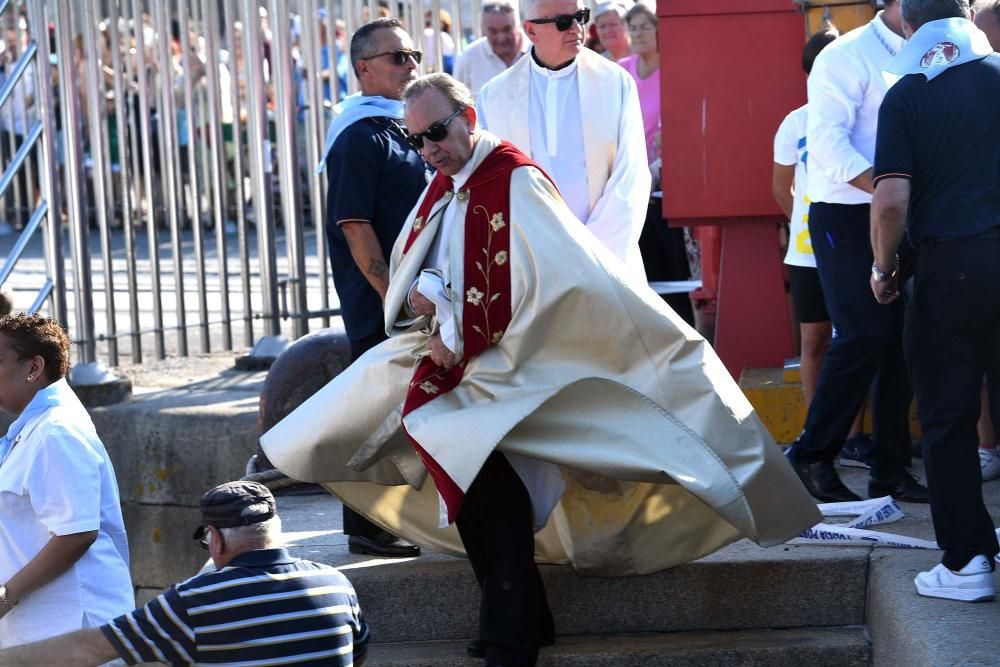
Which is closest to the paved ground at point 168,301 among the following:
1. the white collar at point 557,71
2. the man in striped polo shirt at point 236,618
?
the white collar at point 557,71

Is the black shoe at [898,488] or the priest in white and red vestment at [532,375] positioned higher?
the priest in white and red vestment at [532,375]

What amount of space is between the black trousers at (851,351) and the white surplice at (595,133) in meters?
0.60

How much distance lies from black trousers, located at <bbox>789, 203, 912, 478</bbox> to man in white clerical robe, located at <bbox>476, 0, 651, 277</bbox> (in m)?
0.60

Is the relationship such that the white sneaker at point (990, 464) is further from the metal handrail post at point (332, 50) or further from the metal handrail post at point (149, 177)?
the metal handrail post at point (149, 177)

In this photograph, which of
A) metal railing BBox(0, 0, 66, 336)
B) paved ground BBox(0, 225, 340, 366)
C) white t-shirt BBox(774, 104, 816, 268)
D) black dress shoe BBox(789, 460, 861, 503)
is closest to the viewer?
→ black dress shoe BBox(789, 460, 861, 503)

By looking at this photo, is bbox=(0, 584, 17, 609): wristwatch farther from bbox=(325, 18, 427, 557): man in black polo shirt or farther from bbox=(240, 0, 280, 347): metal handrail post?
bbox=(240, 0, 280, 347): metal handrail post

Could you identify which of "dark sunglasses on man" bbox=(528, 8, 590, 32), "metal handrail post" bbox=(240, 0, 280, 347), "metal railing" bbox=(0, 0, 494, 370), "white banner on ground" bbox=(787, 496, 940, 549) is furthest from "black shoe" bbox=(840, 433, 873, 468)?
"metal handrail post" bbox=(240, 0, 280, 347)


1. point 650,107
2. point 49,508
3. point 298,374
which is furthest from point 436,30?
point 49,508

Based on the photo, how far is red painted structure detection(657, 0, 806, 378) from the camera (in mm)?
6742

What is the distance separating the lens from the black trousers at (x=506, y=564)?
14.6 ft

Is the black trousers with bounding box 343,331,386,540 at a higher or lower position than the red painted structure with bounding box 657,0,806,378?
lower

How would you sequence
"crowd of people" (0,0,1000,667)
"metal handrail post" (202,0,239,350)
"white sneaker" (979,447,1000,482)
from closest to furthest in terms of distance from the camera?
"crowd of people" (0,0,1000,667), "white sneaker" (979,447,1000,482), "metal handrail post" (202,0,239,350)

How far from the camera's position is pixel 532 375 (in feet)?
14.6

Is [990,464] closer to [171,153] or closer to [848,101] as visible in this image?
[848,101]
